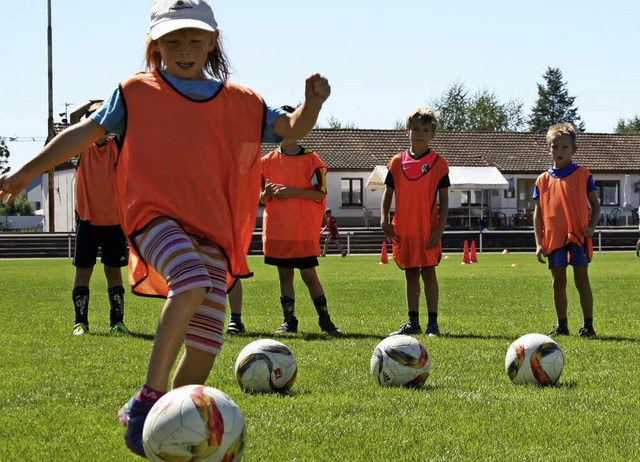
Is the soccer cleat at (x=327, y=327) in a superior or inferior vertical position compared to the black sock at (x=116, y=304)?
inferior

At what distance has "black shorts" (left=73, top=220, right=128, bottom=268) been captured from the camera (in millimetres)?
10594

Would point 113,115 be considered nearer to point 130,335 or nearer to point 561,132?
point 130,335

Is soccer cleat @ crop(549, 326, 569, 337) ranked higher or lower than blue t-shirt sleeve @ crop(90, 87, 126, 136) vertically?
lower

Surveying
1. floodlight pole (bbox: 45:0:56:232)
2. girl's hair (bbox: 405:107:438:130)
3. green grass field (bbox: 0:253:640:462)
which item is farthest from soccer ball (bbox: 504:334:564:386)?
floodlight pole (bbox: 45:0:56:232)

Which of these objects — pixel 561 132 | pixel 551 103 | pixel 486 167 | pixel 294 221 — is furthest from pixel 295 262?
pixel 551 103

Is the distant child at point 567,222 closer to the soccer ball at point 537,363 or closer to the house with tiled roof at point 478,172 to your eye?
the soccer ball at point 537,363

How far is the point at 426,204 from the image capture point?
10.6 meters

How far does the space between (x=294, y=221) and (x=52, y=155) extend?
615 cm

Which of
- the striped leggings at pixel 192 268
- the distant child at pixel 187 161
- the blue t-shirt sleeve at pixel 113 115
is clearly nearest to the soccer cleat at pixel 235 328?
the distant child at pixel 187 161

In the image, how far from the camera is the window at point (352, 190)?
60.1 meters

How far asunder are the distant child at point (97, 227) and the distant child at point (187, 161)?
18.4 feet

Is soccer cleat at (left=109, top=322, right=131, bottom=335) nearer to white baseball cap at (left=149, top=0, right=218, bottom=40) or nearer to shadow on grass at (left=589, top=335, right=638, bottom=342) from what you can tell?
shadow on grass at (left=589, top=335, right=638, bottom=342)

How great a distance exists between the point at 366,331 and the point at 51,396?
4726mm

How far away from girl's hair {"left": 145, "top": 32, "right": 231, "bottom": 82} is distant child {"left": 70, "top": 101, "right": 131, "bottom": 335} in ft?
17.7
